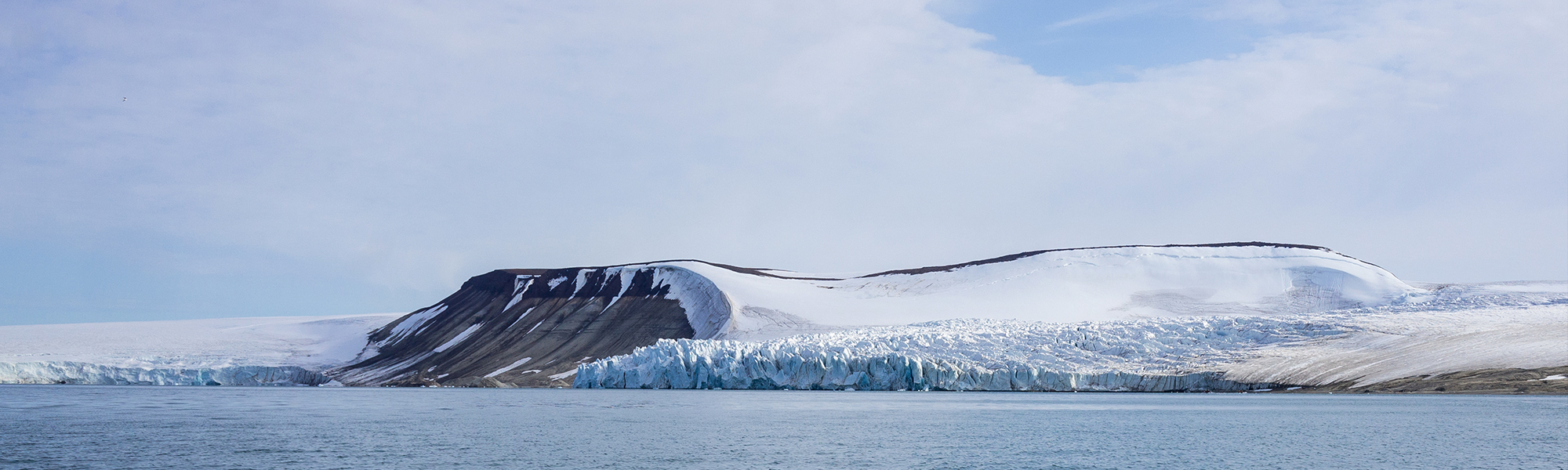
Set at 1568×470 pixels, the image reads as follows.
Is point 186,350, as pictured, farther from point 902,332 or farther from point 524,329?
point 902,332

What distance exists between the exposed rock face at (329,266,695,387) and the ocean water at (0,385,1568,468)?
36.8 meters

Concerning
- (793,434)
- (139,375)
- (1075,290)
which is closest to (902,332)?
(1075,290)

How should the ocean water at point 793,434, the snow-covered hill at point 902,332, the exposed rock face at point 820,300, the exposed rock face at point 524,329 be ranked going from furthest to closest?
the exposed rock face at point 524,329, the exposed rock face at point 820,300, the snow-covered hill at point 902,332, the ocean water at point 793,434

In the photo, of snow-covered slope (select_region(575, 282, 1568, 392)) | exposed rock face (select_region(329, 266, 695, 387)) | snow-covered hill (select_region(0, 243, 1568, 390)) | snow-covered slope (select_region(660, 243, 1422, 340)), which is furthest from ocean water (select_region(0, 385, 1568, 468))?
exposed rock face (select_region(329, 266, 695, 387))

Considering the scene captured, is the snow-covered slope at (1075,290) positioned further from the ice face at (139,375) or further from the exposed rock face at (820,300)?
the ice face at (139,375)

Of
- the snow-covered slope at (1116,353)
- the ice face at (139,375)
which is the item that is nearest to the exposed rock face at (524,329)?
the ice face at (139,375)

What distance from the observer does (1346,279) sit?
76.6m

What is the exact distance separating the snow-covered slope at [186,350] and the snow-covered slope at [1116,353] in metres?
37.6

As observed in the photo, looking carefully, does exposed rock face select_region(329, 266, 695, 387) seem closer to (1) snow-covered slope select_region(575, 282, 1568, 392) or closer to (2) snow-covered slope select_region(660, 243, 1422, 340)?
(2) snow-covered slope select_region(660, 243, 1422, 340)

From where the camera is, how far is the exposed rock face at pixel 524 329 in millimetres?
82250

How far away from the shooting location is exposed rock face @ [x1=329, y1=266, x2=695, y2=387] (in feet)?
270

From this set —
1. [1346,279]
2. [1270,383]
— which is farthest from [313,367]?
[1346,279]

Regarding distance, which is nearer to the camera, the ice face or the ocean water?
the ocean water

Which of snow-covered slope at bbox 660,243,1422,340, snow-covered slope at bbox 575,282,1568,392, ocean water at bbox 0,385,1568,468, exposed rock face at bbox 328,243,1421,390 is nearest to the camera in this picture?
ocean water at bbox 0,385,1568,468
